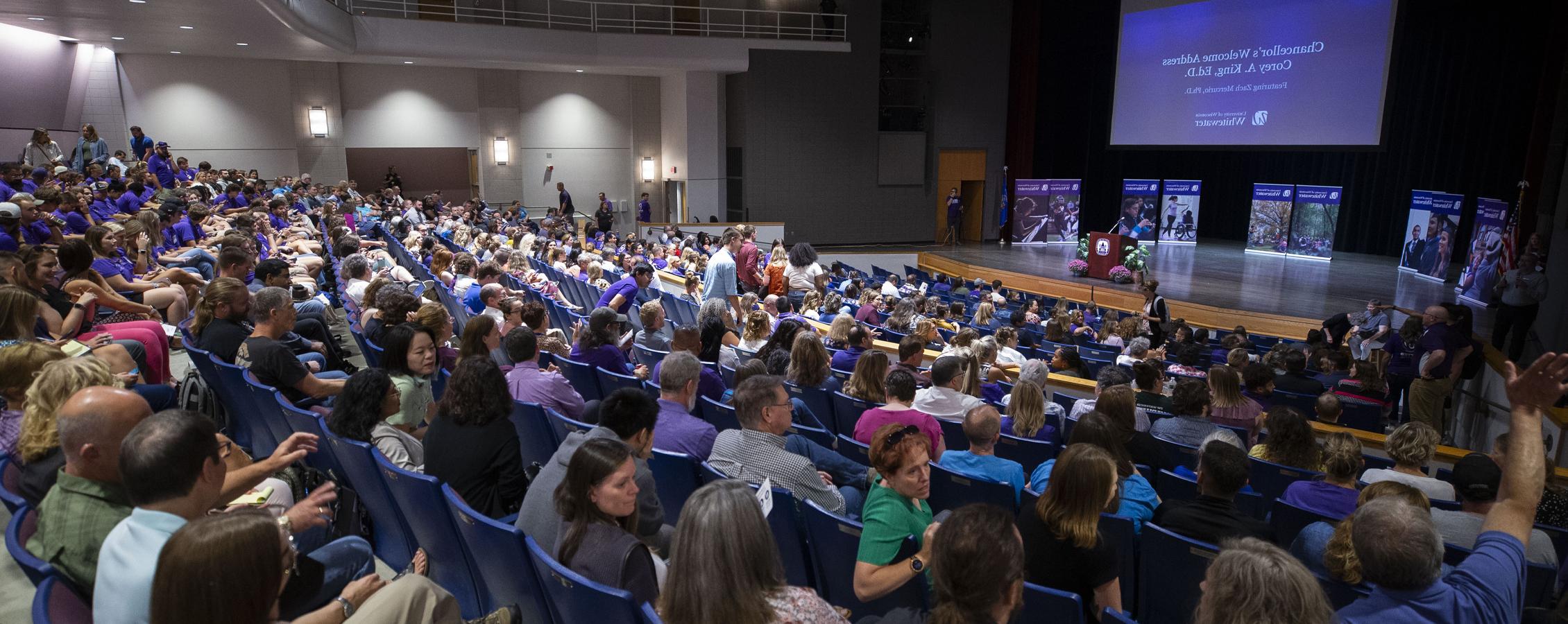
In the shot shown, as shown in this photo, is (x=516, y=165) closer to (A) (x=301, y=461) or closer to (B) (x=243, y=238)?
(B) (x=243, y=238)

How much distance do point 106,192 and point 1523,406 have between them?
465 inches

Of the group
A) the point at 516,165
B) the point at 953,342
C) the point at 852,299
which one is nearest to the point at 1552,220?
the point at 852,299

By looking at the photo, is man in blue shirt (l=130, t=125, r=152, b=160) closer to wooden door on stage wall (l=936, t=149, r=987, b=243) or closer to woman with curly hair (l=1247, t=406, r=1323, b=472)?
woman with curly hair (l=1247, t=406, r=1323, b=472)

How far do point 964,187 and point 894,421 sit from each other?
1914 centimetres

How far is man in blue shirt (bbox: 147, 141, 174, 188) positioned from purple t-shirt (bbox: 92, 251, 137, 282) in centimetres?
697

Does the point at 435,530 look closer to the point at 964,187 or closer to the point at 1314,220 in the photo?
the point at 1314,220

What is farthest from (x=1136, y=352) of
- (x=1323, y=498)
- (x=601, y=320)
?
(x=601, y=320)

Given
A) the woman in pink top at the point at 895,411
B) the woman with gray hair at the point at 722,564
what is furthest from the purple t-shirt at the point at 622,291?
the woman with gray hair at the point at 722,564

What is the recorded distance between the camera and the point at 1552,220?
→ 439 inches

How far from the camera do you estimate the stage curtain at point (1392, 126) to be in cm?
1498

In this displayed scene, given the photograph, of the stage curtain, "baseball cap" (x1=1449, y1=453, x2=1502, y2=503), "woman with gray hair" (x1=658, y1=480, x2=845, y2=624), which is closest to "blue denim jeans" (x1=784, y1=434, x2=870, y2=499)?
"woman with gray hair" (x1=658, y1=480, x2=845, y2=624)

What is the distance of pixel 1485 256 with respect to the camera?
1354cm

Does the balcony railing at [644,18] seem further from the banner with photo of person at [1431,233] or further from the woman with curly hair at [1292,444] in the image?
the woman with curly hair at [1292,444]

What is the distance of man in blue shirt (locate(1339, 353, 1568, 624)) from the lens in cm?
207
